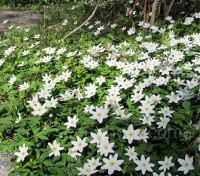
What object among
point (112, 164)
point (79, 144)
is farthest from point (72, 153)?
point (112, 164)

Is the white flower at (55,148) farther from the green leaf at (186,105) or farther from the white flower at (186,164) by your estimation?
the green leaf at (186,105)

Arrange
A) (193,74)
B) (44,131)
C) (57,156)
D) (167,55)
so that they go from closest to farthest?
(57,156) → (44,131) → (193,74) → (167,55)

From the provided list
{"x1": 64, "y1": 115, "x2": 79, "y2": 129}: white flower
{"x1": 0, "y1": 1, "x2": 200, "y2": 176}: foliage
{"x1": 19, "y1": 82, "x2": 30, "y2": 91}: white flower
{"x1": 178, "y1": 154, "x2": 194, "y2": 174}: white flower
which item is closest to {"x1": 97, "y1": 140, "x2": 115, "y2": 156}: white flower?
{"x1": 0, "y1": 1, "x2": 200, "y2": 176}: foliage

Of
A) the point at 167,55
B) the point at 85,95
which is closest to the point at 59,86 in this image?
the point at 85,95

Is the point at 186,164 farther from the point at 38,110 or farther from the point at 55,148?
the point at 38,110

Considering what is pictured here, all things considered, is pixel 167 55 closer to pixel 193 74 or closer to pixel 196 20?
pixel 193 74

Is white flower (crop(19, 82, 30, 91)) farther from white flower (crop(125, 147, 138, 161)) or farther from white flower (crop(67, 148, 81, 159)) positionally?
white flower (crop(125, 147, 138, 161))

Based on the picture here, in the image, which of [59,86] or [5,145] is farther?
[59,86]

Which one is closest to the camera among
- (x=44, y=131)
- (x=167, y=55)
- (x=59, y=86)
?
(x=44, y=131)
